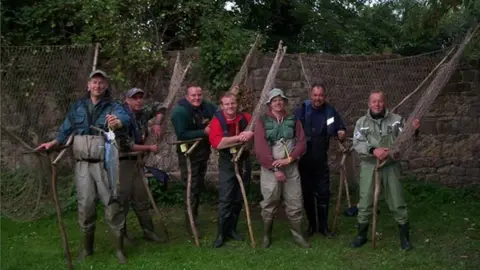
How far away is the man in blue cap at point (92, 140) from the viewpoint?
5070mm

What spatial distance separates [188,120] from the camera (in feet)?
19.6

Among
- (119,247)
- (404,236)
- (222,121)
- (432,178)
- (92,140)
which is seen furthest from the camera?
(432,178)

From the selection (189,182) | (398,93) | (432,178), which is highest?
(398,93)

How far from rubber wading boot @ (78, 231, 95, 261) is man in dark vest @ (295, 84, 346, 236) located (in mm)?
2150

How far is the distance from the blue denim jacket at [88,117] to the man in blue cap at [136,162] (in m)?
0.27

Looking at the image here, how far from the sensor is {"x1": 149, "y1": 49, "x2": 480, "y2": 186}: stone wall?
8.28 meters

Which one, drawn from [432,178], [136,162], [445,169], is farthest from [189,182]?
[445,169]

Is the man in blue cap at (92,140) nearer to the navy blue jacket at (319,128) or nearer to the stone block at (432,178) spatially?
the navy blue jacket at (319,128)

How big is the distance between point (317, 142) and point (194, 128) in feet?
4.11

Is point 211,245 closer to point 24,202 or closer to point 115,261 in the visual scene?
point 115,261

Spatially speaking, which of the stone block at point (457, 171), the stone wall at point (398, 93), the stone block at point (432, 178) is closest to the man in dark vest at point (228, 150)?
the stone wall at point (398, 93)

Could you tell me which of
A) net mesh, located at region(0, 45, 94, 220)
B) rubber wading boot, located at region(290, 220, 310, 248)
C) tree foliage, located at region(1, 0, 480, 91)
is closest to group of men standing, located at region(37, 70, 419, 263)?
rubber wading boot, located at region(290, 220, 310, 248)

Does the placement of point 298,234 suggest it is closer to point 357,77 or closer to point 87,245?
point 87,245

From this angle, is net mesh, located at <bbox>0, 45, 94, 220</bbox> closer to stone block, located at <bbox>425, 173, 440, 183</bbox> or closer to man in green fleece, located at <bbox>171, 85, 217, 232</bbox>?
man in green fleece, located at <bbox>171, 85, 217, 232</bbox>
